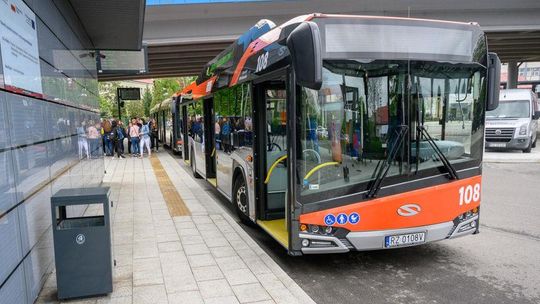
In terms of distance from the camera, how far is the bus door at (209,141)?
10071mm

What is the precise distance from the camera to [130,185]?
11492mm

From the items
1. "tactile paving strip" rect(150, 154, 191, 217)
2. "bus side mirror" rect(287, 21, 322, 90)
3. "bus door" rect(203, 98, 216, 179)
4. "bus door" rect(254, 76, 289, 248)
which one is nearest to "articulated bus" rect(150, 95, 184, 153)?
"tactile paving strip" rect(150, 154, 191, 217)

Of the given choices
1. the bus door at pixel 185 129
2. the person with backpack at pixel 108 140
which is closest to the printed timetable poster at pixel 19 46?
the bus door at pixel 185 129

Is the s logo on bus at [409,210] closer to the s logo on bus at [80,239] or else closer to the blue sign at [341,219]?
the blue sign at [341,219]

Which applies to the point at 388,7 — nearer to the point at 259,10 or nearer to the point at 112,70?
the point at 259,10

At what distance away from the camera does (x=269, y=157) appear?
611cm

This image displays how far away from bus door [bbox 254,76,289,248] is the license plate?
1.57 m

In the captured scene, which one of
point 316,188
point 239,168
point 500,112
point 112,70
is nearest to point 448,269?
point 316,188

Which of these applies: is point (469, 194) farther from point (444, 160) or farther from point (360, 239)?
point (360, 239)

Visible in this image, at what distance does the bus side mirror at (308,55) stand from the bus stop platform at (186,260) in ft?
6.82

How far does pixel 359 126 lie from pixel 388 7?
632 inches

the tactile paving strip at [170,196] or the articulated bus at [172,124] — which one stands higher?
the articulated bus at [172,124]

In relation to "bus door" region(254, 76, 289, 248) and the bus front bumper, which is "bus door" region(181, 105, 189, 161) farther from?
the bus front bumper

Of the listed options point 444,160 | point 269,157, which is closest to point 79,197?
point 269,157
